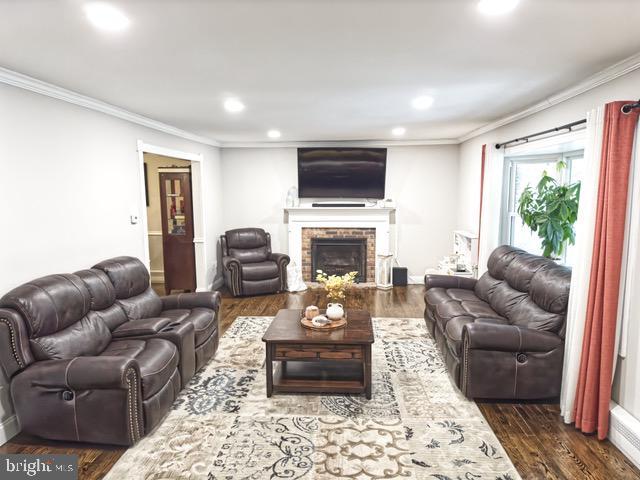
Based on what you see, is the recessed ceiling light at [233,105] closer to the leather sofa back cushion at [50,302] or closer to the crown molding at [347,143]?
the leather sofa back cushion at [50,302]

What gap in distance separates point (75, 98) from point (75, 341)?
6.80 feet

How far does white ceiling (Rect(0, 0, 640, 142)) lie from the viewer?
1.89m

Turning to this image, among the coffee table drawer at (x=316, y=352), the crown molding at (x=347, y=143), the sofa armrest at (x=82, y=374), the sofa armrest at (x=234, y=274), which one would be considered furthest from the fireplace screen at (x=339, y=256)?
the sofa armrest at (x=82, y=374)

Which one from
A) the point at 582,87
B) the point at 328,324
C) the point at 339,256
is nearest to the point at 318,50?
the point at 328,324

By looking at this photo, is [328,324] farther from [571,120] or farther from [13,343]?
[571,120]

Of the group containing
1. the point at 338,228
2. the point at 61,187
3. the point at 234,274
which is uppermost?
the point at 61,187

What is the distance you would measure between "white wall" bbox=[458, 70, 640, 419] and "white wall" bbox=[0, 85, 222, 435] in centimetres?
416

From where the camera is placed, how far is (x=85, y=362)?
2514 mm

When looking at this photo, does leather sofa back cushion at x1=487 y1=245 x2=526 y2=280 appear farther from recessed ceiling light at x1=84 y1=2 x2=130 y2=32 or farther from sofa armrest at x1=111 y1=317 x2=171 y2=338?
recessed ceiling light at x1=84 y1=2 x2=130 y2=32

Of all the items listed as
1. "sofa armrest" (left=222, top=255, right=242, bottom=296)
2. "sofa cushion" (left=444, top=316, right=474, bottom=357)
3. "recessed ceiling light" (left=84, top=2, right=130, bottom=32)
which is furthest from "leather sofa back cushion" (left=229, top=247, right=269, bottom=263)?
"recessed ceiling light" (left=84, top=2, right=130, bottom=32)

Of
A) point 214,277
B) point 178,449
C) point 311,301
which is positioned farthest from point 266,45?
point 214,277

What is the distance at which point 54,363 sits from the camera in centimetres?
255

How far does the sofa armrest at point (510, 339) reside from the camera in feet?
9.82

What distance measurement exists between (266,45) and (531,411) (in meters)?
3.19
